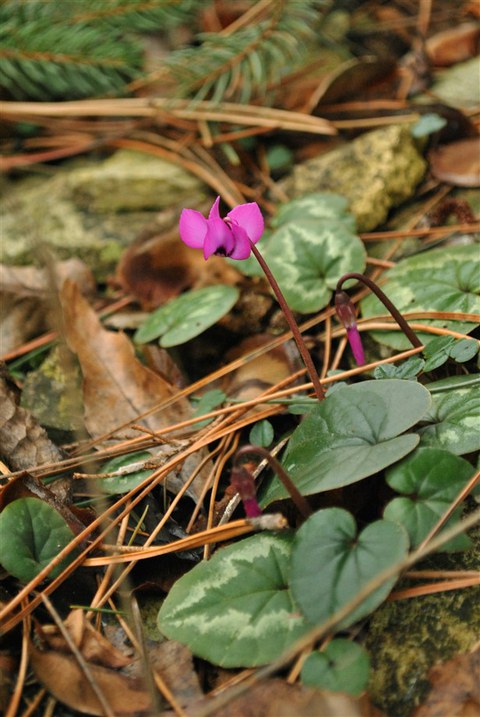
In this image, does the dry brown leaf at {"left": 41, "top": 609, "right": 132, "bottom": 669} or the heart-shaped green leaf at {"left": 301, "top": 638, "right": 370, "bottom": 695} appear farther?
the dry brown leaf at {"left": 41, "top": 609, "right": 132, "bottom": 669}

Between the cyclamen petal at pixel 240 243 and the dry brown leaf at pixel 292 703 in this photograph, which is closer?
the dry brown leaf at pixel 292 703

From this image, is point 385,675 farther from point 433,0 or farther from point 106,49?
point 433,0

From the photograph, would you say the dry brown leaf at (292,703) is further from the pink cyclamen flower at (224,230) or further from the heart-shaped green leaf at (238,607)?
the pink cyclamen flower at (224,230)

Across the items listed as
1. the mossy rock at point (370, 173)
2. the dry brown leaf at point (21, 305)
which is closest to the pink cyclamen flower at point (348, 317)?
the mossy rock at point (370, 173)

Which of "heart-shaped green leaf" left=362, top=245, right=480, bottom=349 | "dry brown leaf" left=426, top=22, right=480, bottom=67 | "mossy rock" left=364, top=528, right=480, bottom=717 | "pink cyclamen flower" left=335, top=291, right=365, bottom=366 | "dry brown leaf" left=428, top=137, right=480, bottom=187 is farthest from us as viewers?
"dry brown leaf" left=426, top=22, right=480, bottom=67

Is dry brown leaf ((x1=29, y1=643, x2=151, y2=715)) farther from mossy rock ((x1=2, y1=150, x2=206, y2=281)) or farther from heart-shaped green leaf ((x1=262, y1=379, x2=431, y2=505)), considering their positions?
mossy rock ((x1=2, y1=150, x2=206, y2=281))

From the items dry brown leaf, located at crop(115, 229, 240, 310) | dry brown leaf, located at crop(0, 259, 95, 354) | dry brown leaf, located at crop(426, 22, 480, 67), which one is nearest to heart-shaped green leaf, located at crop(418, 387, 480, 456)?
dry brown leaf, located at crop(115, 229, 240, 310)
